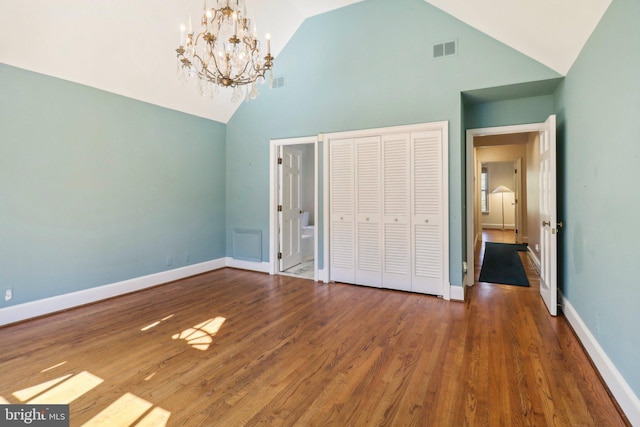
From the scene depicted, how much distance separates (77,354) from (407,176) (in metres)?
3.85

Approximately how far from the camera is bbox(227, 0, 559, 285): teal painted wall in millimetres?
3645

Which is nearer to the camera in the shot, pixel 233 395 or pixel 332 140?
pixel 233 395

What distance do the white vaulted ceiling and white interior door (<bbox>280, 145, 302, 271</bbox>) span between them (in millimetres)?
2033

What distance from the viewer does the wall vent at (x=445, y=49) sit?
3691 millimetres

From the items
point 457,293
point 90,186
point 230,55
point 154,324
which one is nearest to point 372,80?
→ point 230,55

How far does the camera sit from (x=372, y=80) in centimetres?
420

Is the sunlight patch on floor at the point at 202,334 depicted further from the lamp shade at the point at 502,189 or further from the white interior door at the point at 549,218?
the lamp shade at the point at 502,189

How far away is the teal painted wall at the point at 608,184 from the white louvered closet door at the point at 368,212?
210cm

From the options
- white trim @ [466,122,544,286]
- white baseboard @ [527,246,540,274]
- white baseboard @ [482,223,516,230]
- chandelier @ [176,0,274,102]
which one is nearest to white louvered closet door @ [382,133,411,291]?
white trim @ [466,122,544,286]

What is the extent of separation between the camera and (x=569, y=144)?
3207 mm

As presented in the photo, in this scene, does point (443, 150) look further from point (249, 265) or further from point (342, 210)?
point (249, 265)

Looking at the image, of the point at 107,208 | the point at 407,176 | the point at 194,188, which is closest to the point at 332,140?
the point at 407,176

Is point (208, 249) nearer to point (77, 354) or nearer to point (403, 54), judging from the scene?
point (77, 354)

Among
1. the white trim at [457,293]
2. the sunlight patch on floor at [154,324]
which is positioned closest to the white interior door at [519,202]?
the white trim at [457,293]
